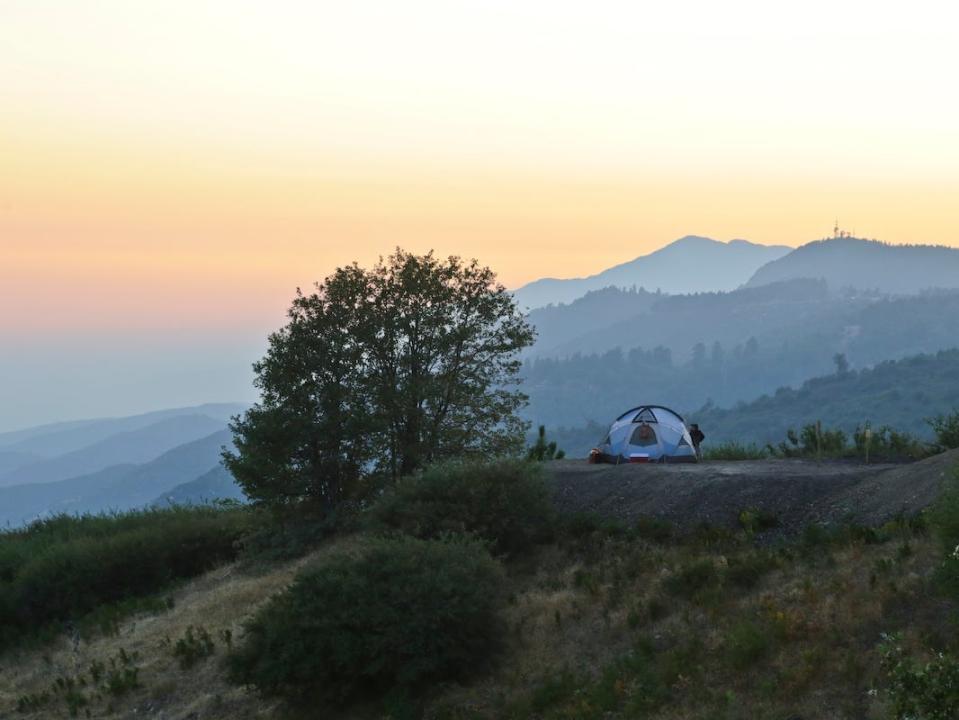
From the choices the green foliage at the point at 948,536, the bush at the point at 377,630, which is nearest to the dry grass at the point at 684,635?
the bush at the point at 377,630

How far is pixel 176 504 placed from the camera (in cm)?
3969

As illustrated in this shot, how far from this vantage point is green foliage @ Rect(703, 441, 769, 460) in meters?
28.3

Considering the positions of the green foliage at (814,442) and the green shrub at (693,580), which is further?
the green foliage at (814,442)

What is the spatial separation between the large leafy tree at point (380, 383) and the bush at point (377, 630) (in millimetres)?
11394

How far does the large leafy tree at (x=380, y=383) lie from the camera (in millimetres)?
28594

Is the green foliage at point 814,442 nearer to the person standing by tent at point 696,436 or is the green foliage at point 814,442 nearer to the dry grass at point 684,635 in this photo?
the person standing by tent at point 696,436

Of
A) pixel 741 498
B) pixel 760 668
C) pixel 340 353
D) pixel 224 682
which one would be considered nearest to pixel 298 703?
pixel 224 682

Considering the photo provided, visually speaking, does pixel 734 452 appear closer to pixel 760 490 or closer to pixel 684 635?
pixel 760 490

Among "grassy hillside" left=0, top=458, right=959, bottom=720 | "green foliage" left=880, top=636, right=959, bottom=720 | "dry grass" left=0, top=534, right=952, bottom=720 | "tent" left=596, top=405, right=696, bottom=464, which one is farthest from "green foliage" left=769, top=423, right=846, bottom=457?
"green foliage" left=880, top=636, right=959, bottom=720

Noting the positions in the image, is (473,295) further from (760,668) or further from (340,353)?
(760,668)

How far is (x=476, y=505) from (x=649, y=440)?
348 inches

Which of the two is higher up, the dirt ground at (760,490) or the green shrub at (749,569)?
the dirt ground at (760,490)

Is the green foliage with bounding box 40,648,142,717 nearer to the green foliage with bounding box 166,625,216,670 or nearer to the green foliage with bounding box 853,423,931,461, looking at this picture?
the green foliage with bounding box 166,625,216,670

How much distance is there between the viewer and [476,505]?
2123cm
